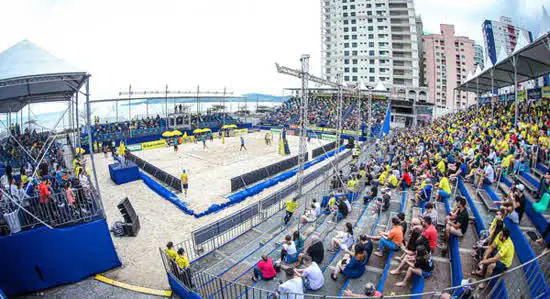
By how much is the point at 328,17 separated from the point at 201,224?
3083 inches

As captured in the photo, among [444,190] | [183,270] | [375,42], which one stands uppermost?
[375,42]

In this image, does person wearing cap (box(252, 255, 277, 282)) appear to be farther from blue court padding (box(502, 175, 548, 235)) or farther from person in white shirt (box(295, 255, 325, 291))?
blue court padding (box(502, 175, 548, 235))

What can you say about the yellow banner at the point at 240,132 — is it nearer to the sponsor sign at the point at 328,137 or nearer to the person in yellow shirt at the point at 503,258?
the sponsor sign at the point at 328,137

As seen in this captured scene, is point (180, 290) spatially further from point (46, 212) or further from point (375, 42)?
point (375, 42)

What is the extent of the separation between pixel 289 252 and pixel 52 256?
7.38 metres

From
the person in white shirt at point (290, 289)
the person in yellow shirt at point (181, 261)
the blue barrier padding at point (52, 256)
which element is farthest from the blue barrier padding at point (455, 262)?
the blue barrier padding at point (52, 256)

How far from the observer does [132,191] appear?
16.8 metres

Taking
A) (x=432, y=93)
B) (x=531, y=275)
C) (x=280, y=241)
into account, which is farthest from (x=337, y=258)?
(x=432, y=93)

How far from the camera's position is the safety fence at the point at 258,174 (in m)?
16.5

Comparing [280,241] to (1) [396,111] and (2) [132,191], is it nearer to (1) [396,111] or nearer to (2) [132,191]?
(2) [132,191]

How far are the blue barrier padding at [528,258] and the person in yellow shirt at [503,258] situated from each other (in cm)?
27

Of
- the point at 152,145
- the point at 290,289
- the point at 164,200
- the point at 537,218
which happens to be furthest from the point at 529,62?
the point at 152,145

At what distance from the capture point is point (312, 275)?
5770mm

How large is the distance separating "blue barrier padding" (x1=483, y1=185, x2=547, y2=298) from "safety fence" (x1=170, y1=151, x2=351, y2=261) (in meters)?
8.21
